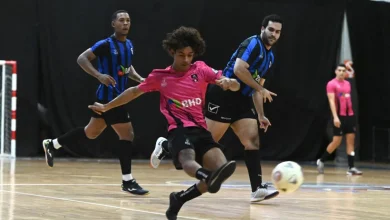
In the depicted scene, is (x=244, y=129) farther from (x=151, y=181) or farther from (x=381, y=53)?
(x=381, y=53)

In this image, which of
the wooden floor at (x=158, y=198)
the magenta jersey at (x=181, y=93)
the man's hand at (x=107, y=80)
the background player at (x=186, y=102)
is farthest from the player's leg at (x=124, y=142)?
the magenta jersey at (x=181, y=93)

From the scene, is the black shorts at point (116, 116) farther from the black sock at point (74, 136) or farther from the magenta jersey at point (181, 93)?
the magenta jersey at point (181, 93)

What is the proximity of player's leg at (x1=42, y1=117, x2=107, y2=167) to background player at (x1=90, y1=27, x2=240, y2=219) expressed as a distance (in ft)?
7.61

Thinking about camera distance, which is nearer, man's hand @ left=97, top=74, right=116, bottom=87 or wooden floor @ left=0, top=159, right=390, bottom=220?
wooden floor @ left=0, top=159, right=390, bottom=220

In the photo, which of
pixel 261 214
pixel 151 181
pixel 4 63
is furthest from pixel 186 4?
pixel 261 214

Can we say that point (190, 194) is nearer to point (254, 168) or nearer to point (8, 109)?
point (254, 168)

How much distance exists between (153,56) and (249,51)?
8518mm

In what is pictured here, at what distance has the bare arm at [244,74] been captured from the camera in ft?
26.6

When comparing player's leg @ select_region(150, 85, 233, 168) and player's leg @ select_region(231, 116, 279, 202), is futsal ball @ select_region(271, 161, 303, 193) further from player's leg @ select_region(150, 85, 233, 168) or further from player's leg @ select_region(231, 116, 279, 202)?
player's leg @ select_region(150, 85, 233, 168)

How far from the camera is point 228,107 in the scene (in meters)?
8.45

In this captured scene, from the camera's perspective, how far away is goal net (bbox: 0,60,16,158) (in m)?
15.9

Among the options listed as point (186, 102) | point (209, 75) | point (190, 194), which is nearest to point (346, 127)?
point (209, 75)

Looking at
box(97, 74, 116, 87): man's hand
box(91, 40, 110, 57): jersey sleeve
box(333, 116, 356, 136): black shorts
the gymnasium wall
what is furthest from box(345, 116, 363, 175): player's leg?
box(97, 74, 116, 87): man's hand

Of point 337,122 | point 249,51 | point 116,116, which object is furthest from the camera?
point 337,122
